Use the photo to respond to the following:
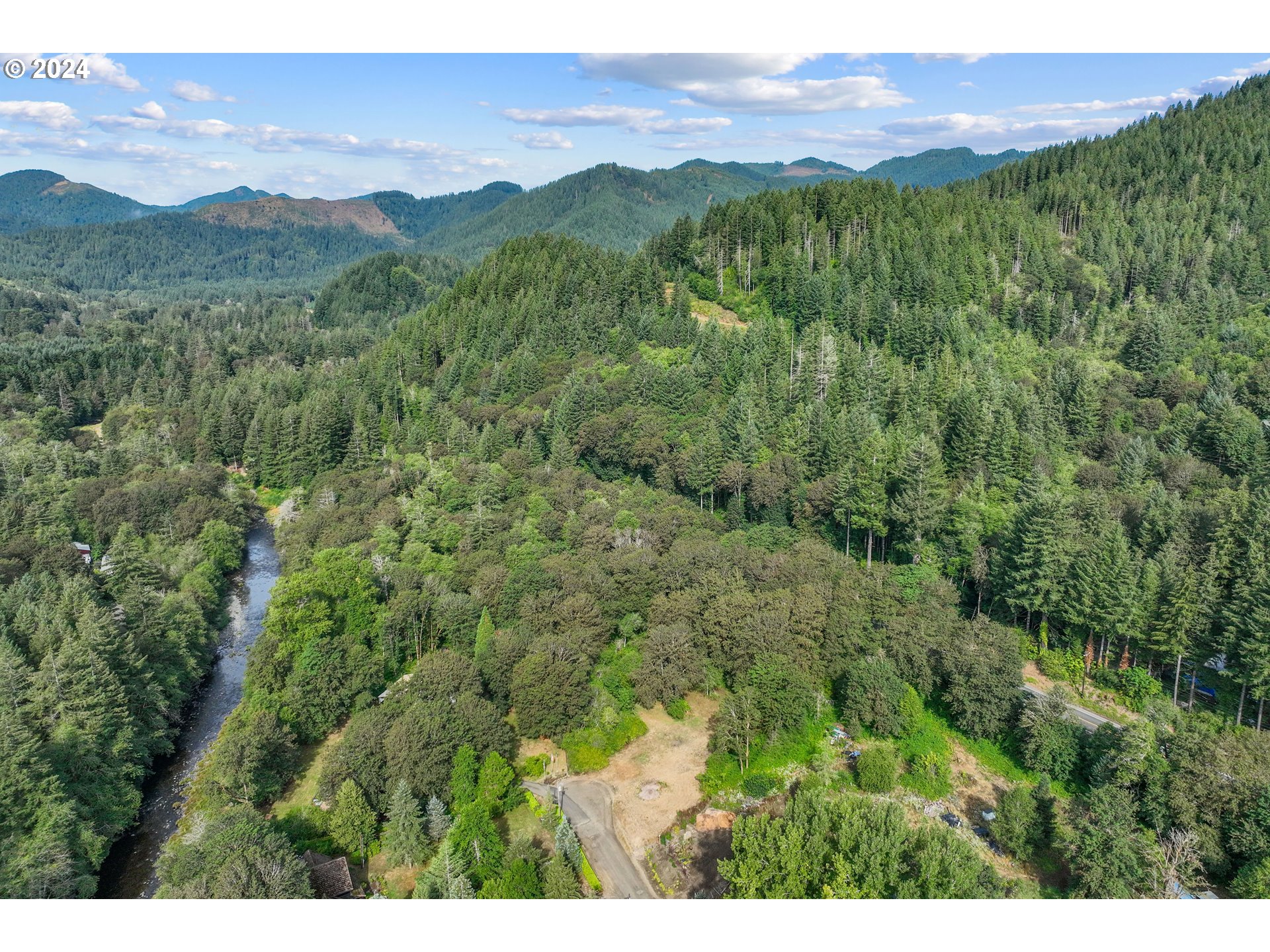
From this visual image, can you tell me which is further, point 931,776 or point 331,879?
point 931,776

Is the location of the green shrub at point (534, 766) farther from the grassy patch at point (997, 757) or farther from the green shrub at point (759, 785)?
the grassy patch at point (997, 757)

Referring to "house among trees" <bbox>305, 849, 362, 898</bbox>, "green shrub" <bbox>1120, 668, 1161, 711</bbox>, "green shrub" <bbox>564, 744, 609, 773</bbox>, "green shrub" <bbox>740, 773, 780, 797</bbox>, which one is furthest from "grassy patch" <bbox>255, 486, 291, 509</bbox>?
"green shrub" <bbox>1120, 668, 1161, 711</bbox>

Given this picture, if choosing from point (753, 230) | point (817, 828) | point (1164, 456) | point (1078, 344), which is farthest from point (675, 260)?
point (817, 828)

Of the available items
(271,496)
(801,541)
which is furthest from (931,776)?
(271,496)

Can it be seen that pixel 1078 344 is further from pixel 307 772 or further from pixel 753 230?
pixel 307 772

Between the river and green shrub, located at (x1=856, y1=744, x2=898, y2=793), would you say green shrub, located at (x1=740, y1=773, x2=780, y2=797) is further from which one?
the river

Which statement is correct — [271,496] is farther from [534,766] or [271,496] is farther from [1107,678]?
[1107,678]
